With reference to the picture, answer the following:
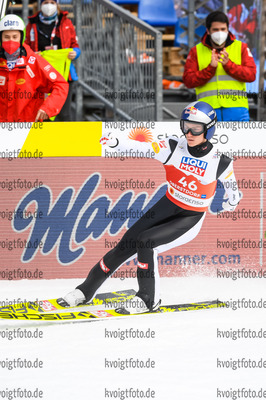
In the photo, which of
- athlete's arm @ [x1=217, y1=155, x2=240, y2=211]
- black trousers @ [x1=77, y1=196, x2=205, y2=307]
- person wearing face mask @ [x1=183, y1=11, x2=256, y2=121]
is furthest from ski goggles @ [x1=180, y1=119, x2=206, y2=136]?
person wearing face mask @ [x1=183, y1=11, x2=256, y2=121]

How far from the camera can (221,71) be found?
24.3 ft

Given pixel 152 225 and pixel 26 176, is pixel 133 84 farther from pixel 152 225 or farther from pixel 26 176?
pixel 152 225

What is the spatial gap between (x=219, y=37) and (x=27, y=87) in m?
1.86

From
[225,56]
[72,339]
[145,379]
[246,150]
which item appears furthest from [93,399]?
[225,56]

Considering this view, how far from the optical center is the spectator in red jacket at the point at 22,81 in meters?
6.98

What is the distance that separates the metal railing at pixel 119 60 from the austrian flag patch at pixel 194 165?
2.50 metres

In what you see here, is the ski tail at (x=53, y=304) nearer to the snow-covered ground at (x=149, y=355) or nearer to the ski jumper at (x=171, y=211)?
the ski jumper at (x=171, y=211)

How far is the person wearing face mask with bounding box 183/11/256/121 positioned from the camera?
24.1 ft

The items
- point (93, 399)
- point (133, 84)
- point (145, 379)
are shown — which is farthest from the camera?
point (133, 84)

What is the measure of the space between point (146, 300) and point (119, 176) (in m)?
1.50

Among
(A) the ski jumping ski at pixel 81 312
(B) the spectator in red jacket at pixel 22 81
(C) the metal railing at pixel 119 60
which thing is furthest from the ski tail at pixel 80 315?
(C) the metal railing at pixel 119 60

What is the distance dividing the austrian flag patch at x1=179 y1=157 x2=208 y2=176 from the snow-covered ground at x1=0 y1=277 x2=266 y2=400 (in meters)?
1.05

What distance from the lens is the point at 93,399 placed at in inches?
155

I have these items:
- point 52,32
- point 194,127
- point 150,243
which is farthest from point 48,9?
point 150,243
